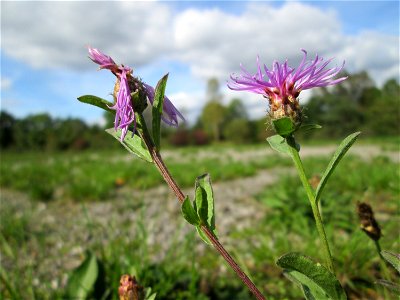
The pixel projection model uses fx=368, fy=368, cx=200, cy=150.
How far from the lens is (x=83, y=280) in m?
1.68

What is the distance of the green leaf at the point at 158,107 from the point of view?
864 mm

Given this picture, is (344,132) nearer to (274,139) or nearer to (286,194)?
(286,194)

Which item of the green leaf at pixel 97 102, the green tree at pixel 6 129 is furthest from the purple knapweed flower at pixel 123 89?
the green tree at pixel 6 129

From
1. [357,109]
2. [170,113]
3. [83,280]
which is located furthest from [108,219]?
[357,109]

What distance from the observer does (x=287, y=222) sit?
274cm

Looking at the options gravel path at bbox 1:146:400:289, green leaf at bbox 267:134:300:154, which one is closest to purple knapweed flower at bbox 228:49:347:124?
green leaf at bbox 267:134:300:154

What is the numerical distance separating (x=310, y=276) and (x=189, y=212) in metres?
0.29

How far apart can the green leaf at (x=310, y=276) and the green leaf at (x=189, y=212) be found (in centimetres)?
20

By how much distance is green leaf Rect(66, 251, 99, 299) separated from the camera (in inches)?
64.9

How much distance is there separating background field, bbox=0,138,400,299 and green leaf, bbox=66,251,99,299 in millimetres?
46

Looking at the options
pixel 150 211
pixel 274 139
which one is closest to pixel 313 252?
pixel 274 139

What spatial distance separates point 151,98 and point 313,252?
1.48 m

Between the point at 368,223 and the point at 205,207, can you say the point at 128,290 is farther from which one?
the point at 368,223

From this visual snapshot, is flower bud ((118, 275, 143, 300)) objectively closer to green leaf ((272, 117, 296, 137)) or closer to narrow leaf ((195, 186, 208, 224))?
narrow leaf ((195, 186, 208, 224))
